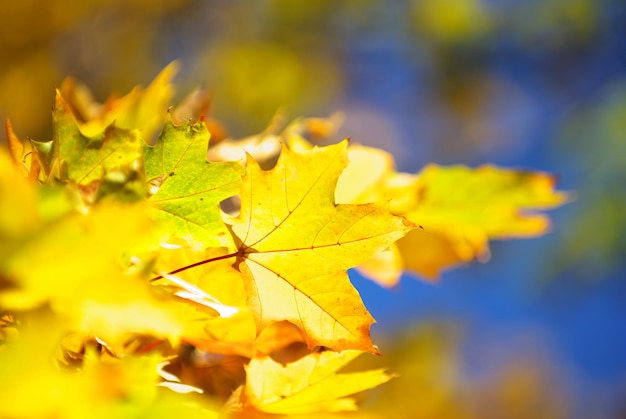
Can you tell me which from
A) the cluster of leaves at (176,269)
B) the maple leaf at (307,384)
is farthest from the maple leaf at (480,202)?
the maple leaf at (307,384)

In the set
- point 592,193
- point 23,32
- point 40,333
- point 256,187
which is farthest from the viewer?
point 592,193

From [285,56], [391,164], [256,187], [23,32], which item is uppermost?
[285,56]

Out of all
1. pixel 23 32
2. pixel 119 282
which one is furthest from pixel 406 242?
pixel 23 32

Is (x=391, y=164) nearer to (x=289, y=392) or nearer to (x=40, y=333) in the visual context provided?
(x=289, y=392)

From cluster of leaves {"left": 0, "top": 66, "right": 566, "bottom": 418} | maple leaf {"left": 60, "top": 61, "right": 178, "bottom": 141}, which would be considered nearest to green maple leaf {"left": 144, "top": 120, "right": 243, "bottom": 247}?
cluster of leaves {"left": 0, "top": 66, "right": 566, "bottom": 418}

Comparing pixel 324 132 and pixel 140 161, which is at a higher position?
pixel 324 132

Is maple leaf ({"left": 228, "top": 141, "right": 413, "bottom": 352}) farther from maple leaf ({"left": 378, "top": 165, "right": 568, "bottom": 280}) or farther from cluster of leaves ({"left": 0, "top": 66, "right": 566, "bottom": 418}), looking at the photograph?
maple leaf ({"left": 378, "top": 165, "right": 568, "bottom": 280})

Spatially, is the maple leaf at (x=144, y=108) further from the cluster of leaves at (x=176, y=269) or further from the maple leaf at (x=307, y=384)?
the maple leaf at (x=307, y=384)

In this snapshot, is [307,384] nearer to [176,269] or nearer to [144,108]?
[176,269]

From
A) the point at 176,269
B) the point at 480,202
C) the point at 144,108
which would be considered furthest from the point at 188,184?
the point at 480,202
